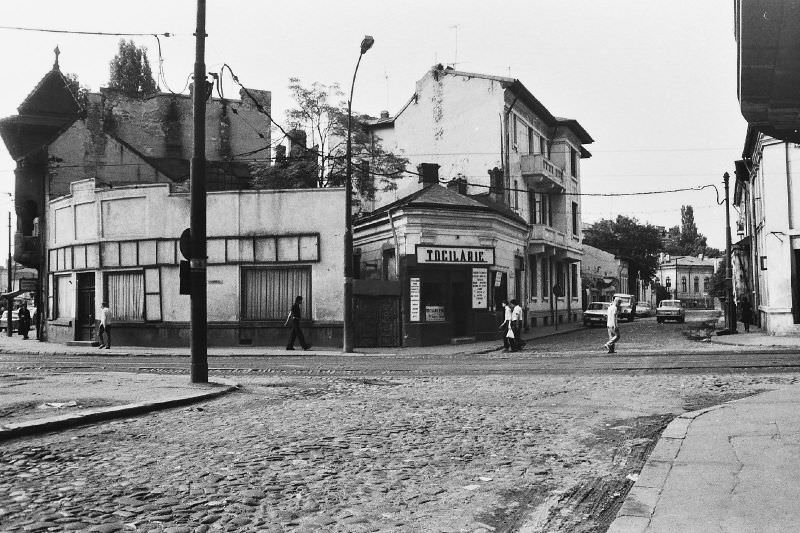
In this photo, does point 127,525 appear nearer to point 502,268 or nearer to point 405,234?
point 405,234

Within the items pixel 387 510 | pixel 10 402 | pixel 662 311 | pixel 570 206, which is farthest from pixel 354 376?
pixel 662 311

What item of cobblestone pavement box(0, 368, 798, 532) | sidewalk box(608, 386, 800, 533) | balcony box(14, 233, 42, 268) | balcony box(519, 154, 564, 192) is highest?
balcony box(519, 154, 564, 192)

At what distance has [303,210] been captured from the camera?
27.3 metres

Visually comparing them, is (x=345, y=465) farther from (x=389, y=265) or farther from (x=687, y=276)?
(x=687, y=276)

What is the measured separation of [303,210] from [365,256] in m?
4.66

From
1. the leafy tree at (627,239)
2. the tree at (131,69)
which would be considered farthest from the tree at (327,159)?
the leafy tree at (627,239)

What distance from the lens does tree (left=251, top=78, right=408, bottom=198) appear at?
114ft

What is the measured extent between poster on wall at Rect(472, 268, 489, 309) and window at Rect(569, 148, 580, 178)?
21.6 m

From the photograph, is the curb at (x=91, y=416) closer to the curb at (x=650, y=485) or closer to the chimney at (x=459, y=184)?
the curb at (x=650, y=485)

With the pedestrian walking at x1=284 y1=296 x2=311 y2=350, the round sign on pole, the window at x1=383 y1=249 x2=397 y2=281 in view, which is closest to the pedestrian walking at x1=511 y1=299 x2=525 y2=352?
the window at x1=383 y1=249 x2=397 y2=281

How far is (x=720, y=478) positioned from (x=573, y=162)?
150 feet

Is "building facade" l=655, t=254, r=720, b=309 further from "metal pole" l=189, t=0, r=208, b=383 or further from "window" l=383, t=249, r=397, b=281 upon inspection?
"metal pole" l=189, t=0, r=208, b=383

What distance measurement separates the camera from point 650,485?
17.7ft

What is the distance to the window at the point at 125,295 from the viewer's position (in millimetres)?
28484
